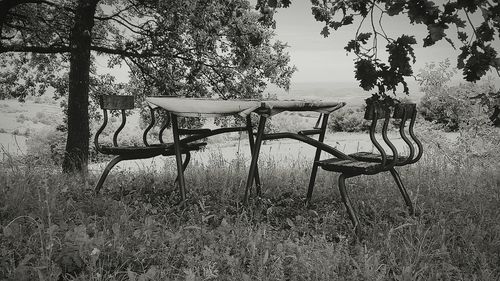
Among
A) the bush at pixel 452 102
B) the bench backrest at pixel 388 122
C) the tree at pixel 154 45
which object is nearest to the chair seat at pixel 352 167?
the bench backrest at pixel 388 122

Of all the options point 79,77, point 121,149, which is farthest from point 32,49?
point 121,149

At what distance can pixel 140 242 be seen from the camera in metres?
2.66

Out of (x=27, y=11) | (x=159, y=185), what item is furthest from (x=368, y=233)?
(x=27, y=11)

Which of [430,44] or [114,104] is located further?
[114,104]

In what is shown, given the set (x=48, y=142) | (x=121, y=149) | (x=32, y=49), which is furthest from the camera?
(x=48, y=142)

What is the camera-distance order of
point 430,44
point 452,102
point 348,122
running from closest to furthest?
point 430,44 < point 452,102 < point 348,122

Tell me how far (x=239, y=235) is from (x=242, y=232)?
103 mm

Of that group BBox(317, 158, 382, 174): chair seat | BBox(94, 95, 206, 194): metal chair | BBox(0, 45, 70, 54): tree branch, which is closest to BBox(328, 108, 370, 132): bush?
BBox(0, 45, 70, 54): tree branch

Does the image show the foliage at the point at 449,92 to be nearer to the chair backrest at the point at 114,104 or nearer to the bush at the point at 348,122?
the chair backrest at the point at 114,104

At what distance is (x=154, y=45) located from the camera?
8188mm

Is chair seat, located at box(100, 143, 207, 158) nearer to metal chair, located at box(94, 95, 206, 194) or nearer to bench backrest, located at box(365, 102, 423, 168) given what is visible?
metal chair, located at box(94, 95, 206, 194)

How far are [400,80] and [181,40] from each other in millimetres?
6384

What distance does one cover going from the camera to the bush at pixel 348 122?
2102 centimetres

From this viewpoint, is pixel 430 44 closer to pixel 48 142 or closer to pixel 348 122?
pixel 48 142
